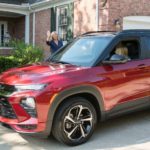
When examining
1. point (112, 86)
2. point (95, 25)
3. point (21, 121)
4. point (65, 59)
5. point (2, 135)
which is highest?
point (95, 25)

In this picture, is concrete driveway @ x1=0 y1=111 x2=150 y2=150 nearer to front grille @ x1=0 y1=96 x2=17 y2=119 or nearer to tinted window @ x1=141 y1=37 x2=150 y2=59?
front grille @ x1=0 y1=96 x2=17 y2=119

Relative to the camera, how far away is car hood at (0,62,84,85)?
5.08 m

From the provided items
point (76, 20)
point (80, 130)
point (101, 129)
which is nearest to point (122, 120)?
point (101, 129)

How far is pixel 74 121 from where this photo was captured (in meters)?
5.29

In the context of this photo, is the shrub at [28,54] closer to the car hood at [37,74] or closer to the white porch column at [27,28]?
the white porch column at [27,28]

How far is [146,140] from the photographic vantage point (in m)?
5.61

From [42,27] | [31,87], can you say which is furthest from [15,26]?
[31,87]

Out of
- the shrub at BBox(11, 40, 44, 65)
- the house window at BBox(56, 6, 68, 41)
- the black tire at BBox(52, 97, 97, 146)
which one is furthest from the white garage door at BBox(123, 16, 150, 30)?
the black tire at BBox(52, 97, 97, 146)

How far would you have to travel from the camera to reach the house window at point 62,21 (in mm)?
15047

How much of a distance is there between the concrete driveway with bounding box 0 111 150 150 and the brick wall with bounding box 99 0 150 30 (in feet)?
20.7

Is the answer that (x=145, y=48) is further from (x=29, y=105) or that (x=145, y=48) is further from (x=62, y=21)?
(x=62, y=21)

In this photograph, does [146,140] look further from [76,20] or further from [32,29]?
[32,29]

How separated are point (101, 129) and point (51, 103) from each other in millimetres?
1635

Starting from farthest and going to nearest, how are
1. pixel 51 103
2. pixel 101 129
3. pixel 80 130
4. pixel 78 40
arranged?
1. pixel 78 40
2. pixel 101 129
3. pixel 80 130
4. pixel 51 103
